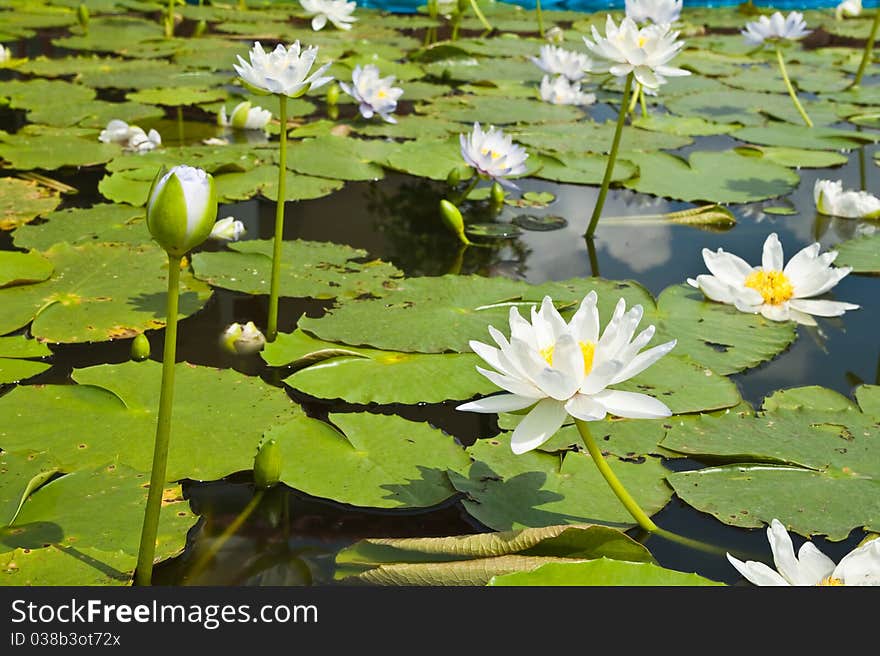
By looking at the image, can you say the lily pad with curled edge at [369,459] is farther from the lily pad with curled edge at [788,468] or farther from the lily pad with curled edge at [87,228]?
the lily pad with curled edge at [87,228]

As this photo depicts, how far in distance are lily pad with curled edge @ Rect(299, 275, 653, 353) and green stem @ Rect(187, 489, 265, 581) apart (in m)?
0.52

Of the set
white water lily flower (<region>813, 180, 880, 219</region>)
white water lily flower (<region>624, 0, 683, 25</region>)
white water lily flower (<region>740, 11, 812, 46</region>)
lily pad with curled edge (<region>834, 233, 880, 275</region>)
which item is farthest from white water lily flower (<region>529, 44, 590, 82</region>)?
lily pad with curled edge (<region>834, 233, 880, 275</region>)

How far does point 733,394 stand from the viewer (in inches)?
69.5

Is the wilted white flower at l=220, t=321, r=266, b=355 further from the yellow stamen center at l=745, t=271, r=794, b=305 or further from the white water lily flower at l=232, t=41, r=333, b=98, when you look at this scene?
the yellow stamen center at l=745, t=271, r=794, b=305

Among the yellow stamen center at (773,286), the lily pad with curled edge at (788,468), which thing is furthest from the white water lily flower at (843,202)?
the lily pad with curled edge at (788,468)

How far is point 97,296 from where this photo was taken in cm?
214

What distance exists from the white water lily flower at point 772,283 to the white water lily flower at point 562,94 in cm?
222

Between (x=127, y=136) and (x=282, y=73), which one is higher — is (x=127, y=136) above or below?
below

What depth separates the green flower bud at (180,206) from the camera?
3.48ft

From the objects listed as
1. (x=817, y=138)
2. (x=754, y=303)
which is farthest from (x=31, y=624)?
(x=817, y=138)

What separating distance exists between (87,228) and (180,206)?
166 centimetres

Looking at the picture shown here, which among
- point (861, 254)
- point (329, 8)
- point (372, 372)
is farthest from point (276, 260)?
point (329, 8)

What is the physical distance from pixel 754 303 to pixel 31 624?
1.70 metres

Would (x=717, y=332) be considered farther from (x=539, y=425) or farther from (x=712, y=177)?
(x=712, y=177)
